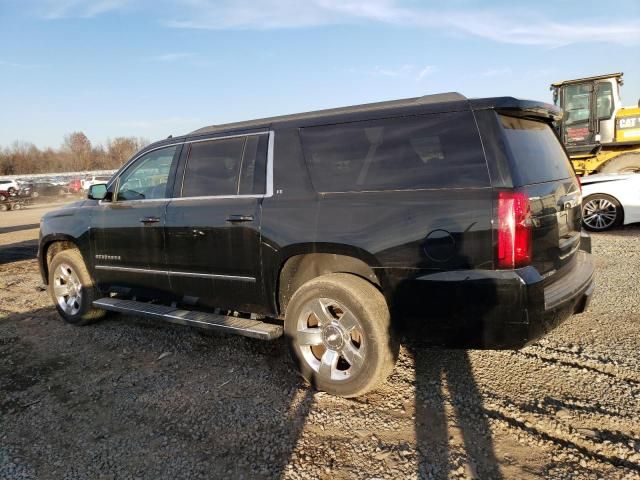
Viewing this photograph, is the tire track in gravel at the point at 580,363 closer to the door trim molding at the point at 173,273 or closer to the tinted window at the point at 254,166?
the door trim molding at the point at 173,273

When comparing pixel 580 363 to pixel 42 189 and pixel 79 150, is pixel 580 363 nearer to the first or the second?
Result: pixel 42 189

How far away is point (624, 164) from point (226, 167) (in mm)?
11352

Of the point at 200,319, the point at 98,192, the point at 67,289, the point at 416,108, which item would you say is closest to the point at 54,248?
the point at 67,289

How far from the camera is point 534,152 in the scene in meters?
3.15

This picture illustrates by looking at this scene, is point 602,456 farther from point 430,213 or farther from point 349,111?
point 349,111

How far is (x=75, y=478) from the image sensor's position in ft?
8.49

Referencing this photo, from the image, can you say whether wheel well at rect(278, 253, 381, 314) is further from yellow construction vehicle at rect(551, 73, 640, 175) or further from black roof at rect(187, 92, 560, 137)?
yellow construction vehicle at rect(551, 73, 640, 175)

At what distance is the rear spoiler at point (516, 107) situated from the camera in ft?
9.44

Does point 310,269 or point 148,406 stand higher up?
point 310,269

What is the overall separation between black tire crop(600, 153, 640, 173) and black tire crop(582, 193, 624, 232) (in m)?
3.38

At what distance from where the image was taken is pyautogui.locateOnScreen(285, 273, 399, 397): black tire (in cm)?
309

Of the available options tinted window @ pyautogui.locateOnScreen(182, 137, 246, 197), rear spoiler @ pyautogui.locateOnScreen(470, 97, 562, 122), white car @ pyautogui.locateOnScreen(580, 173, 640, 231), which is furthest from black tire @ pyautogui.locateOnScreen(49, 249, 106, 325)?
white car @ pyautogui.locateOnScreen(580, 173, 640, 231)

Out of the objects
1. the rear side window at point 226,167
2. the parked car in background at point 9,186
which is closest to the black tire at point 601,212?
the rear side window at point 226,167

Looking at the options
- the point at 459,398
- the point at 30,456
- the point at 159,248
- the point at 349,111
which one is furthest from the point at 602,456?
the point at 159,248
